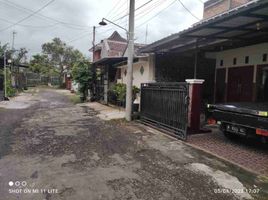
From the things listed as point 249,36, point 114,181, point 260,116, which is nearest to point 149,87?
point 249,36

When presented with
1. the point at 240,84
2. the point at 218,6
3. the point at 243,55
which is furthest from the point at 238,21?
the point at 218,6

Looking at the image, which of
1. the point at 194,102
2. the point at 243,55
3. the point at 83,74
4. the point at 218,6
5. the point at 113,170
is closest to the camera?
the point at 113,170

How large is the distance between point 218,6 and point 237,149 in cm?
1327

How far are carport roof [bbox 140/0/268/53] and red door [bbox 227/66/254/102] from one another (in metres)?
1.11

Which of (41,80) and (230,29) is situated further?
(41,80)

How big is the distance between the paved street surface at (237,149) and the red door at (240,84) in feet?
11.0

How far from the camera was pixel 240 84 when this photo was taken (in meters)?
11.0

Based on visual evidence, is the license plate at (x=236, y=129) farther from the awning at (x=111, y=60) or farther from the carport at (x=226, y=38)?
the awning at (x=111, y=60)

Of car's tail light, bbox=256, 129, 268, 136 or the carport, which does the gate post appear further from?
car's tail light, bbox=256, 129, 268, 136

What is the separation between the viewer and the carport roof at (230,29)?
17.9 feet

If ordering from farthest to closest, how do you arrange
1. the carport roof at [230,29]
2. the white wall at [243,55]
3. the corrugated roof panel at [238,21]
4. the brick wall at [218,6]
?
the brick wall at [218,6] → the white wall at [243,55] → the corrugated roof panel at [238,21] → the carport roof at [230,29]

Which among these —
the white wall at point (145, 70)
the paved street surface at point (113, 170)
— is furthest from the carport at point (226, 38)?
the paved street surface at point (113, 170)

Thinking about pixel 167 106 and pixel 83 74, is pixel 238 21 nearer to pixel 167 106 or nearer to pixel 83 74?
pixel 167 106

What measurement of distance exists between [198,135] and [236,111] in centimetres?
185
